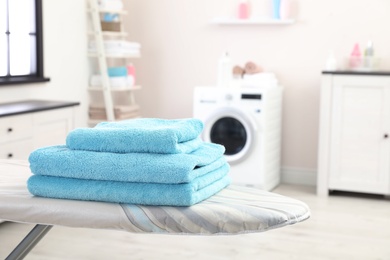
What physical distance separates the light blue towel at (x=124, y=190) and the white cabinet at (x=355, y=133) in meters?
3.34

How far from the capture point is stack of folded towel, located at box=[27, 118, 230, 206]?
1.49 meters

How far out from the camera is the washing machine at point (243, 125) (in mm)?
4801

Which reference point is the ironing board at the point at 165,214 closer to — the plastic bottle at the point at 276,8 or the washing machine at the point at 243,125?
the washing machine at the point at 243,125

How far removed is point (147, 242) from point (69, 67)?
191cm

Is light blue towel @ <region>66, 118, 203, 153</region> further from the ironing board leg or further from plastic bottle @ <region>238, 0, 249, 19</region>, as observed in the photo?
plastic bottle @ <region>238, 0, 249, 19</region>

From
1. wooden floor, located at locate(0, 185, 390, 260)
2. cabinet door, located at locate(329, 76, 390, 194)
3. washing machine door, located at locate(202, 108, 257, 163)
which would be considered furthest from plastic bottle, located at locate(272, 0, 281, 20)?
wooden floor, located at locate(0, 185, 390, 260)

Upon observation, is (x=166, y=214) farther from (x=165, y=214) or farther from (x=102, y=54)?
(x=102, y=54)

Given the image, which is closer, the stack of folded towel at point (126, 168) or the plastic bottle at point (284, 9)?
the stack of folded towel at point (126, 168)

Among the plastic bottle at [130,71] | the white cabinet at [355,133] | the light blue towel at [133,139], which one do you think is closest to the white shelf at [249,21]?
the white cabinet at [355,133]

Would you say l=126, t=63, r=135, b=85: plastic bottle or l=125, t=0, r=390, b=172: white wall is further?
l=126, t=63, r=135, b=85: plastic bottle

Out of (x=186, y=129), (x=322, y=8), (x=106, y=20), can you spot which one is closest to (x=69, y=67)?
(x=106, y=20)

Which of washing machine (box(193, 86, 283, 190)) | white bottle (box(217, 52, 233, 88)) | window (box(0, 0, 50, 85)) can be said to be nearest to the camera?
window (box(0, 0, 50, 85))

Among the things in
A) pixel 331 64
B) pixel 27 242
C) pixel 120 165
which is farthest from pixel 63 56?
pixel 120 165

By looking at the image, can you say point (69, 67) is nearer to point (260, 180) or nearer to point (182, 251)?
point (260, 180)
